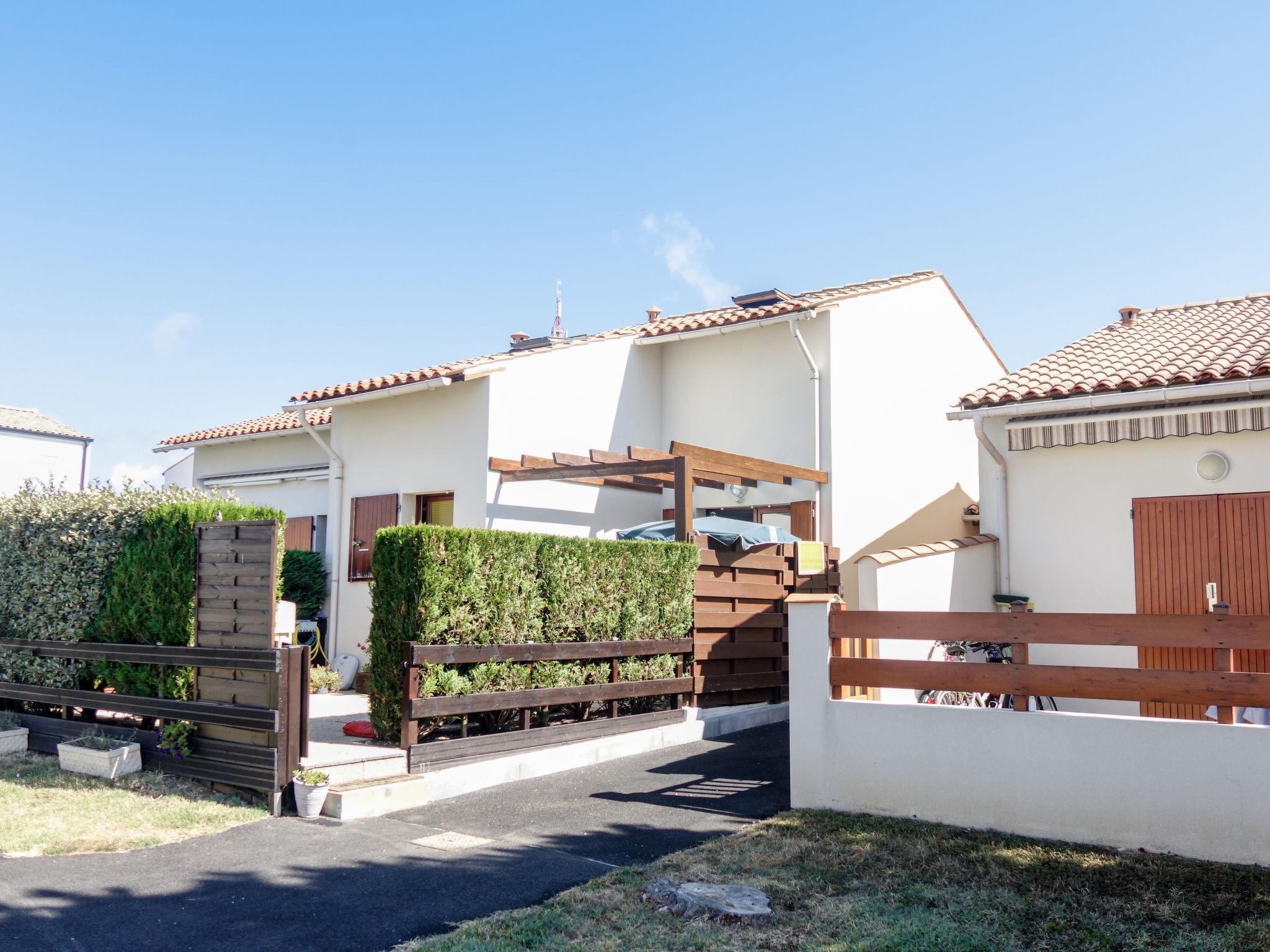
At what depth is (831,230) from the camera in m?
14.5

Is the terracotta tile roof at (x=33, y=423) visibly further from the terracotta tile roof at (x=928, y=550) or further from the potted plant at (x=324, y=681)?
the terracotta tile roof at (x=928, y=550)

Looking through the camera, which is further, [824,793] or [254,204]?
[254,204]

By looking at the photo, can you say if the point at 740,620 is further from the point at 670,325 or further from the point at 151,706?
the point at 151,706

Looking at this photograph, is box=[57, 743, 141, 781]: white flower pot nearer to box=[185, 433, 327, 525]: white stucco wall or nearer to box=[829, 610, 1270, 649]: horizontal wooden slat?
box=[829, 610, 1270, 649]: horizontal wooden slat

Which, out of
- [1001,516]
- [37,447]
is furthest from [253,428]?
[37,447]

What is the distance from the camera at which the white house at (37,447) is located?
29938 mm

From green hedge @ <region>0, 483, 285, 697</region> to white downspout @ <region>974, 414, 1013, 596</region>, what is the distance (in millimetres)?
7980

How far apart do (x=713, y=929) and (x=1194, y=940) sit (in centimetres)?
233

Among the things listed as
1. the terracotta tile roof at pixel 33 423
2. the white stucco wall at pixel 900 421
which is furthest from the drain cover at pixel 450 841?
the terracotta tile roof at pixel 33 423

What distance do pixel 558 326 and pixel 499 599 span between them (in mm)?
18960

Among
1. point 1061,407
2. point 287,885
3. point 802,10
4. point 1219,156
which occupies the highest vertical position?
point 802,10

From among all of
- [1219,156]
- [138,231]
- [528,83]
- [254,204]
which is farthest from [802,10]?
[138,231]

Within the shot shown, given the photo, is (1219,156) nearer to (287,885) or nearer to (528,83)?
(528,83)

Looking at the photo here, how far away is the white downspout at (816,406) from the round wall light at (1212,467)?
17.7ft
